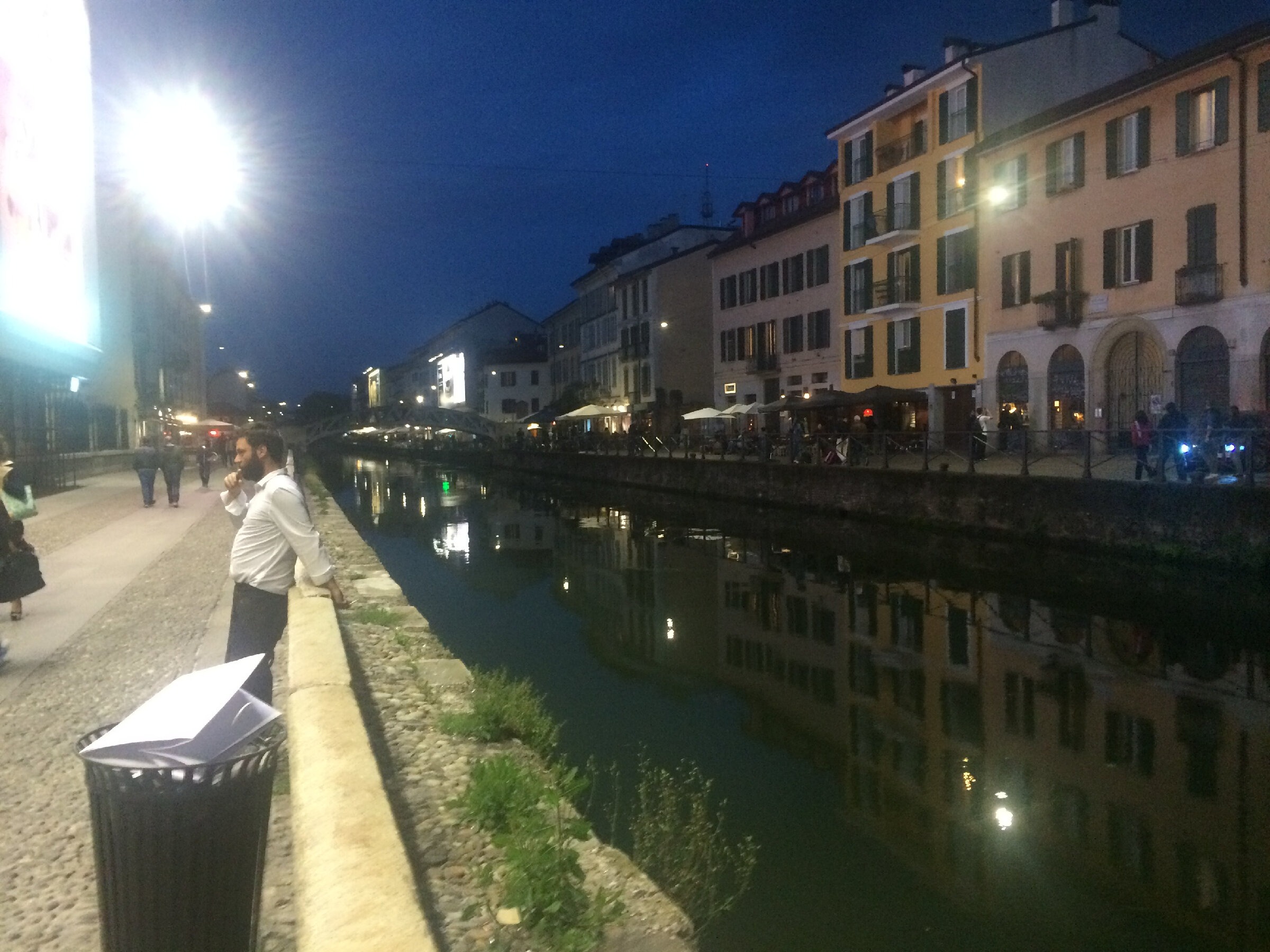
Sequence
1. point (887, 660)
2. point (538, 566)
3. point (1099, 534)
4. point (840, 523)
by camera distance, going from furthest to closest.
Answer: point (840, 523)
point (538, 566)
point (1099, 534)
point (887, 660)

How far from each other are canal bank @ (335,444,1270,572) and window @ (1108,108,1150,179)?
1029 cm

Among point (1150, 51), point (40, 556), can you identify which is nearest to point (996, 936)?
point (40, 556)

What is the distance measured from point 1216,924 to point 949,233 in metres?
31.0

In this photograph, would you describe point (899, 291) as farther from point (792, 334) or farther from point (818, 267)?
point (792, 334)

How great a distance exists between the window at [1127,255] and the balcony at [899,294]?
899 centimetres

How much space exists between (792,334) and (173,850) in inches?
1681

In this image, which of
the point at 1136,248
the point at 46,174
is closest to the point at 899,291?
the point at 1136,248

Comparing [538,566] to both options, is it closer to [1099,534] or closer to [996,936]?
[1099,534]

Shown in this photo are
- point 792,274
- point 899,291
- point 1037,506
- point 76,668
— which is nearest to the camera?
point 76,668

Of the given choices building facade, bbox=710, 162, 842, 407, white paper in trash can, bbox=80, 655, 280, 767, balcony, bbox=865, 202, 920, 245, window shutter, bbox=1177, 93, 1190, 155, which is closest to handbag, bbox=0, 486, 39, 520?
white paper in trash can, bbox=80, 655, 280, 767

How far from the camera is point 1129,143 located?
26.5 m

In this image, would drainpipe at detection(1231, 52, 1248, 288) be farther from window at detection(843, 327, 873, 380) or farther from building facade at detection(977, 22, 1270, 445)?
window at detection(843, 327, 873, 380)

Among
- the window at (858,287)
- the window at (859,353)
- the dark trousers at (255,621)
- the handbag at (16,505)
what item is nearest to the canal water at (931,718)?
the dark trousers at (255,621)

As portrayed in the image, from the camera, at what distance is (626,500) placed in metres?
36.8
